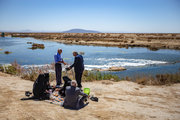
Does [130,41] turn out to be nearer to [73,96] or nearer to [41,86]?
[41,86]

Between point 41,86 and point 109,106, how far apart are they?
2.83 metres

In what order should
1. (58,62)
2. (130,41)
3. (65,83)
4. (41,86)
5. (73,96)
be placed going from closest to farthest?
(73,96)
(41,86)
(65,83)
(58,62)
(130,41)

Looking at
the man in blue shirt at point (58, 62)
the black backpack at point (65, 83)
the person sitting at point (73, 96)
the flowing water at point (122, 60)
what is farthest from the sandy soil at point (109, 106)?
the flowing water at point (122, 60)

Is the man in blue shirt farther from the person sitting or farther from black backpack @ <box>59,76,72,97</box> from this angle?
the person sitting

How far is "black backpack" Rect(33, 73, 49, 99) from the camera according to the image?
6.16 m

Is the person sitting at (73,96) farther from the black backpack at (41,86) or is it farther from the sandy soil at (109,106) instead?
the black backpack at (41,86)

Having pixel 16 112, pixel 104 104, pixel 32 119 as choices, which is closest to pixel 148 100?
pixel 104 104

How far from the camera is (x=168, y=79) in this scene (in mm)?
10188

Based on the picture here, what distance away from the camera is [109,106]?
6.11 metres

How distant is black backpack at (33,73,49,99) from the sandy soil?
1.20 feet

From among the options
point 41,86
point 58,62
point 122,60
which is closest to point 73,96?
point 41,86

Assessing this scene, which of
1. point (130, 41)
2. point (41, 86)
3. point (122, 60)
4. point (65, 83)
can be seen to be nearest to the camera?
point (41, 86)

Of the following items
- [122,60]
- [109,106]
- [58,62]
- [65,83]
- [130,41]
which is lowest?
[109,106]

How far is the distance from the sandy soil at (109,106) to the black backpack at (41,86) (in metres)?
0.36
